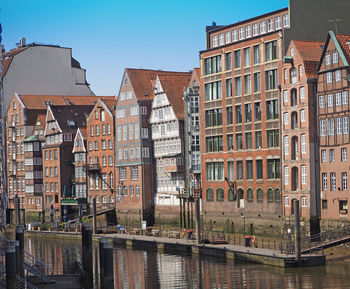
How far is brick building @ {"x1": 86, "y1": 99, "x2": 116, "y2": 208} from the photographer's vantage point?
392ft

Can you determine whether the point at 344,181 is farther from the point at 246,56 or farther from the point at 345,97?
the point at 246,56

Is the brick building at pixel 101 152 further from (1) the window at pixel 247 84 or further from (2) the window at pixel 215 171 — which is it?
(1) the window at pixel 247 84

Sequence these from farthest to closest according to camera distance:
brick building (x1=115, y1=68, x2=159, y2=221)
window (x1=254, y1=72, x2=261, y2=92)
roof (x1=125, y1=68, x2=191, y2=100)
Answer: roof (x1=125, y1=68, x2=191, y2=100) → brick building (x1=115, y1=68, x2=159, y2=221) → window (x1=254, y1=72, x2=261, y2=92)

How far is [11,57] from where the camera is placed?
14000 centimetres

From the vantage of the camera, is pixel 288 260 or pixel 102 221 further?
pixel 102 221

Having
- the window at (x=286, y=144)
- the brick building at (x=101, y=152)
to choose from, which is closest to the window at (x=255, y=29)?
the window at (x=286, y=144)

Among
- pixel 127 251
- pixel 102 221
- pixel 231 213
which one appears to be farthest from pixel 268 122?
pixel 102 221

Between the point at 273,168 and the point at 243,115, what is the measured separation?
712 cm

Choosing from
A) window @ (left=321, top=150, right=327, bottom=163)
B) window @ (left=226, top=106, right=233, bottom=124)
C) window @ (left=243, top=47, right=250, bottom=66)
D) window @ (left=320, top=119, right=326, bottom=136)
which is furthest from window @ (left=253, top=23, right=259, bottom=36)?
window @ (left=321, top=150, right=327, bottom=163)

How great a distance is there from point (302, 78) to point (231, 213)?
60.1 ft

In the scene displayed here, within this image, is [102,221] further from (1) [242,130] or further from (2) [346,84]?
(2) [346,84]

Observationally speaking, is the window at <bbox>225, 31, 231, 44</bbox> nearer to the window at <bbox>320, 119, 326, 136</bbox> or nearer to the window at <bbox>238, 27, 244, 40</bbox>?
the window at <bbox>238, 27, 244, 40</bbox>

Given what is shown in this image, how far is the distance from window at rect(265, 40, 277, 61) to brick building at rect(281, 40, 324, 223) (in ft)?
10.0

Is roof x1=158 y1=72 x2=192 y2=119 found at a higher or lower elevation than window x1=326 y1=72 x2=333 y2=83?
higher
